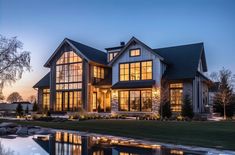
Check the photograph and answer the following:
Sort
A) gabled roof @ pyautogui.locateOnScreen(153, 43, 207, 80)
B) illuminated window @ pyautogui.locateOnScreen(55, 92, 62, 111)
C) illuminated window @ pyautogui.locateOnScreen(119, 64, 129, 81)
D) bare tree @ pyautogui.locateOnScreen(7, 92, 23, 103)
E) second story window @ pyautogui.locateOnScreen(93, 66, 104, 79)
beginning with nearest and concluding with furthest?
gabled roof @ pyautogui.locateOnScreen(153, 43, 207, 80), illuminated window @ pyautogui.locateOnScreen(119, 64, 129, 81), second story window @ pyautogui.locateOnScreen(93, 66, 104, 79), illuminated window @ pyautogui.locateOnScreen(55, 92, 62, 111), bare tree @ pyautogui.locateOnScreen(7, 92, 23, 103)

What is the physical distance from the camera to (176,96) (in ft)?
89.2

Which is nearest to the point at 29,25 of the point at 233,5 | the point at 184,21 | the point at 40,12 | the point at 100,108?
the point at 40,12

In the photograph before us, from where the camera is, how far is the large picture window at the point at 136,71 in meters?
28.2

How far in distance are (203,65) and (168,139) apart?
916 inches

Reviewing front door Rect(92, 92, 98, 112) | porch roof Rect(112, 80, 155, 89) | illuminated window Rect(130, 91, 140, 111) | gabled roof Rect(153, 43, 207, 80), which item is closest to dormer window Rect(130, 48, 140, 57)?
porch roof Rect(112, 80, 155, 89)

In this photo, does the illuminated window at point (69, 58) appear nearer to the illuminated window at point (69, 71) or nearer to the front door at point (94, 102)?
the illuminated window at point (69, 71)

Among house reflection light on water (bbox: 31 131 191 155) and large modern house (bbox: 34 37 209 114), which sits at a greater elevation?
large modern house (bbox: 34 37 209 114)

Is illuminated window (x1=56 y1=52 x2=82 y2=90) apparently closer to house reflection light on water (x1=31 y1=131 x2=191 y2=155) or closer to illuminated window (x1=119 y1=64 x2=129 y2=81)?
illuminated window (x1=119 y1=64 x2=129 y2=81)

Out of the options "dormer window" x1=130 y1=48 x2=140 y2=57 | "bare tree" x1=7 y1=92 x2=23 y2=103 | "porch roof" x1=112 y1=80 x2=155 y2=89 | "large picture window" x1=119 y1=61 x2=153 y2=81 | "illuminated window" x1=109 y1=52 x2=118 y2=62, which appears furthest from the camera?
"bare tree" x1=7 y1=92 x2=23 y2=103

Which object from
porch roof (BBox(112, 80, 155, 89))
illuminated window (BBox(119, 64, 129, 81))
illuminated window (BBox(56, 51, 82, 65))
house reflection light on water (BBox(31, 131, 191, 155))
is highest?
illuminated window (BBox(56, 51, 82, 65))

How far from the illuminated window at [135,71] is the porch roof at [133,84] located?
2.07 feet

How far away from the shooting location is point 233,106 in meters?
30.1

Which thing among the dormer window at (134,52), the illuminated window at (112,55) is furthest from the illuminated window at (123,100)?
the illuminated window at (112,55)

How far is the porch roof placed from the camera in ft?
89.0
